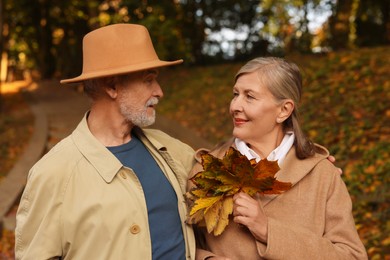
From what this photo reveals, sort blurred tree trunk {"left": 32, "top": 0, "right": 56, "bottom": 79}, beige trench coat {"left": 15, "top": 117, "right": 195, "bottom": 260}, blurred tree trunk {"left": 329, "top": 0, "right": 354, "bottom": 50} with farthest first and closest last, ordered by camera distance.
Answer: blurred tree trunk {"left": 32, "top": 0, "right": 56, "bottom": 79} → blurred tree trunk {"left": 329, "top": 0, "right": 354, "bottom": 50} → beige trench coat {"left": 15, "top": 117, "right": 195, "bottom": 260}

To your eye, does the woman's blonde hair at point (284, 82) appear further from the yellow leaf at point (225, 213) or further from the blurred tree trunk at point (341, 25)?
the blurred tree trunk at point (341, 25)

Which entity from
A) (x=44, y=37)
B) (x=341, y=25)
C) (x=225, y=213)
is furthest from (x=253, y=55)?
(x=225, y=213)

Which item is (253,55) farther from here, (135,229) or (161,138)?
(135,229)

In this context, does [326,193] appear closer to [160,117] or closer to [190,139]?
[190,139]

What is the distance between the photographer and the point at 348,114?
29.0ft

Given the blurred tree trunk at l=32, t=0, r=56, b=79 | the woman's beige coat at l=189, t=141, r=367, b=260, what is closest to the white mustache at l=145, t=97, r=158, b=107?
the woman's beige coat at l=189, t=141, r=367, b=260

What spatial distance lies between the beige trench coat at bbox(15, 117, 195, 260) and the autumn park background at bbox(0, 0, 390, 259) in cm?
313

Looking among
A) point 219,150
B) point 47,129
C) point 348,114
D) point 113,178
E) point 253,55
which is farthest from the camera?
point 253,55

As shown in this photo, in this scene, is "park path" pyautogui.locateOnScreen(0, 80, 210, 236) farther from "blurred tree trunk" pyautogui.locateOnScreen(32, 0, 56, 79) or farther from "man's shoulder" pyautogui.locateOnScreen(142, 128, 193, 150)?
"blurred tree trunk" pyautogui.locateOnScreen(32, 0, 56, 79)

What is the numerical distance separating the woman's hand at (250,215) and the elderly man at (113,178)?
1.29 feet

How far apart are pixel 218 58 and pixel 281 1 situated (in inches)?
114

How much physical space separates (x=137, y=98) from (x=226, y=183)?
0.72 m

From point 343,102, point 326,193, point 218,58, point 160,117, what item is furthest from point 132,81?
point 218,58

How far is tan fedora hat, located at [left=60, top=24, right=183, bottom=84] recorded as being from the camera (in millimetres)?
2975
